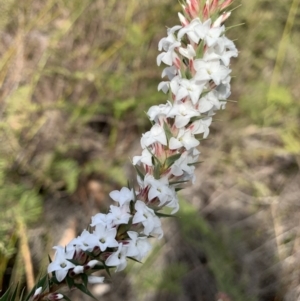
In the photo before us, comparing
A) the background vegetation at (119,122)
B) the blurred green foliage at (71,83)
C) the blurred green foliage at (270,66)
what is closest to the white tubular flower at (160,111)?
the background vegetation at (119,122)

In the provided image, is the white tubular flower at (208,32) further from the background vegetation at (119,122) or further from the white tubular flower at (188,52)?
the background vegetation at (119,122)

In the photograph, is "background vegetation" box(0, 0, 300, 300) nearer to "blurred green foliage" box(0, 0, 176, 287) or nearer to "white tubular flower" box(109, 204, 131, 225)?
"blurred green foliage" box(0, 0, 176, 287)

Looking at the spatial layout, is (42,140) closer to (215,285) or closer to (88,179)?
(88,179)

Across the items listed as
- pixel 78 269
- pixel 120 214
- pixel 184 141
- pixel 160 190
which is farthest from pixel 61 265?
pixel 184 141

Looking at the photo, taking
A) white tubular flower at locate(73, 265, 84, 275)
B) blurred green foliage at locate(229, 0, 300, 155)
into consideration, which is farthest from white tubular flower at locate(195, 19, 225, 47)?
blurred green foliage at locate(229, 0, 300, 155)

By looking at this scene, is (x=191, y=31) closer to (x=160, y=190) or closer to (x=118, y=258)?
(x=160, y=190)

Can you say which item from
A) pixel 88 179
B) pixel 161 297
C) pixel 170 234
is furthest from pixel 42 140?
pixel 161 297
